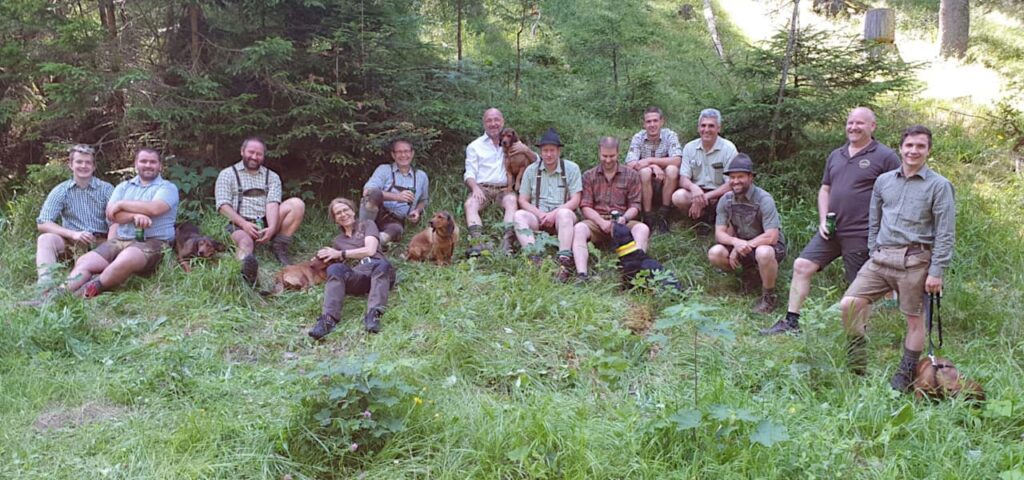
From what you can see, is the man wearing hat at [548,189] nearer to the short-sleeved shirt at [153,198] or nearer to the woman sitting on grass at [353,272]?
the woman sitting on grass at [353,272]

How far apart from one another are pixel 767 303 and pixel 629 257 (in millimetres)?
1175

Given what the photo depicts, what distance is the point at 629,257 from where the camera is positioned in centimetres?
544

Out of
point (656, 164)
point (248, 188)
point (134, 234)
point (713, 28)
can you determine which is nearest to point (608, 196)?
point (656, 164)

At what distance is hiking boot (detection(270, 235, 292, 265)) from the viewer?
6086 millimetres

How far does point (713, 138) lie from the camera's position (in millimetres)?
6125

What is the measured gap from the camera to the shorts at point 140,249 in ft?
17.8

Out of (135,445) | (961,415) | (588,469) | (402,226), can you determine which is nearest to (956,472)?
(961,415)

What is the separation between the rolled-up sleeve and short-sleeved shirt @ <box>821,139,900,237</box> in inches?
40.7

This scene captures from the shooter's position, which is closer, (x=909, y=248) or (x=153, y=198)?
(x=909, y=248)

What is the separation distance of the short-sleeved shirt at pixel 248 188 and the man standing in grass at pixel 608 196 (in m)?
3.00

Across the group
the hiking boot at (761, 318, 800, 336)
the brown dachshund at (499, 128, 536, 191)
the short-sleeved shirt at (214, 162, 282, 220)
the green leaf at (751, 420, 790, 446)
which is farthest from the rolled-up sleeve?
the short-sleeved shirt at (214, 162, 282, 220)

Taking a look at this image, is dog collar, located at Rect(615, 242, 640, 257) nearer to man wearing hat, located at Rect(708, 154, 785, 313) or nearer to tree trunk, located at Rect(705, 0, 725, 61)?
man wearing hat, located at Rect(708, 154, 785, 313)

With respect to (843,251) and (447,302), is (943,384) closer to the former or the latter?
(843,251)

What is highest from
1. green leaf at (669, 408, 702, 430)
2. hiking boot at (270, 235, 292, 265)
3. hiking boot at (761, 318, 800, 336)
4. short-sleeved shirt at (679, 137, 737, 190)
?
short-sleeved shirt at (679, 137, 737, 190)
